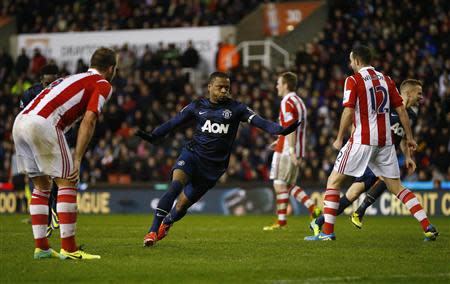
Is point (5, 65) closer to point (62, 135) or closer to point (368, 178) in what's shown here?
point (368, 178)

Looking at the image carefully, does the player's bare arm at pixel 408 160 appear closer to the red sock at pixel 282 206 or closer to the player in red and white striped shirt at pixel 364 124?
the player in red and white striped shirt at pixel 364 124

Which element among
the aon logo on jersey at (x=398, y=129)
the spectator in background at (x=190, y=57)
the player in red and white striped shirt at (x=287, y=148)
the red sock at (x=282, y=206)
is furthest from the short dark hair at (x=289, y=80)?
the spectator in background at (x=190, y=57)

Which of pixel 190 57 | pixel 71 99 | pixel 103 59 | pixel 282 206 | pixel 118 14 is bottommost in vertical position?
pixel 282 206

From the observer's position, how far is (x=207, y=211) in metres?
24.2

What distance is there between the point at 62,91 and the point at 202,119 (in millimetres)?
2750

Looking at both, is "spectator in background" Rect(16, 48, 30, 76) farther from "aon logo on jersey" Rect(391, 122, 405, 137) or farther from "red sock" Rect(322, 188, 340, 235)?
"red sock" Rect(322, 188, 340, 235)

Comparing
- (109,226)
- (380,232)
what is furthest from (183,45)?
(380,232)

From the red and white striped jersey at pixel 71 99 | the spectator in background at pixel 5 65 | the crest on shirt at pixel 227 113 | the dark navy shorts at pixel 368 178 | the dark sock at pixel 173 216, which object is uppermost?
the spectator in background at pixel 5 65

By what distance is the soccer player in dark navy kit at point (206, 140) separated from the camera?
12070 millimetres

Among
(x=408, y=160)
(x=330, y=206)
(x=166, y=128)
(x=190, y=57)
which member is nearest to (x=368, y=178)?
(x=408, y=160)

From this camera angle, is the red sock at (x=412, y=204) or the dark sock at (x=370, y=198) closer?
the red sock at (x=412, y=204)

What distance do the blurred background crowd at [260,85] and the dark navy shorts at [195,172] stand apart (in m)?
12.0

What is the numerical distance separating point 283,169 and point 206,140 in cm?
457

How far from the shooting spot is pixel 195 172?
12.2m
